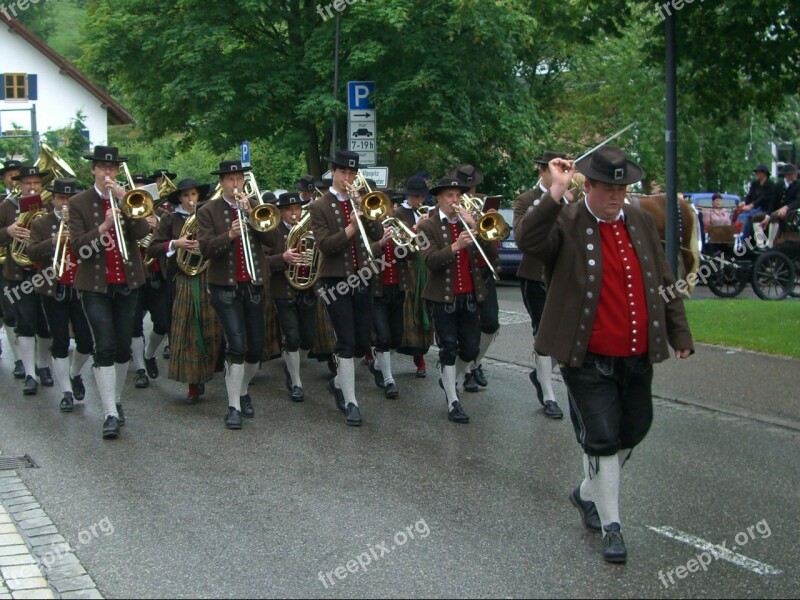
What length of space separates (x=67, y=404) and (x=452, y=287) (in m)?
3.43

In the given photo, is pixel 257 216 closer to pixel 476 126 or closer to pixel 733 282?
pixel 733 282

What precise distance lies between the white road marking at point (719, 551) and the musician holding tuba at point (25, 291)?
6670mm

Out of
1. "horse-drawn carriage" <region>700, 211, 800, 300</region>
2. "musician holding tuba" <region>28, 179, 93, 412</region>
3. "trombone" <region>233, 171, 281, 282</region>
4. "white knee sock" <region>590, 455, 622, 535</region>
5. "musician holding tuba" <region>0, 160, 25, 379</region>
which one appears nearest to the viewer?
"white knee sock" <region>590, 455, 622, 535</region>

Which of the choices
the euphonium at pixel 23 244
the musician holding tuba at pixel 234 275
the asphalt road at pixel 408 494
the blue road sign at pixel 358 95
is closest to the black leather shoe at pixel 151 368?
the asphalt road at pixel 408 494

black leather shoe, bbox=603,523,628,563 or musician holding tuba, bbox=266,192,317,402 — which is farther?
musician holding tuba, bbox=266,192,317,402

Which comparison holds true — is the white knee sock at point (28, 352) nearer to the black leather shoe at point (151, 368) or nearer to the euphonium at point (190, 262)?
the black leather shoe at point (151, 368)

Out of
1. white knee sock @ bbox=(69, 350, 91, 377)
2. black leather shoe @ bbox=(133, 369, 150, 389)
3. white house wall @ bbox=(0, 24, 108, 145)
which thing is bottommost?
black leather shoe @ bbox=(133, 369, 150, 389)

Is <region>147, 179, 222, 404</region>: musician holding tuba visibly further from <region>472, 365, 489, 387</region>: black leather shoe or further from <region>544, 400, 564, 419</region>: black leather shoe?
<region>544, 400, 564, 419</region>: black leather shoe

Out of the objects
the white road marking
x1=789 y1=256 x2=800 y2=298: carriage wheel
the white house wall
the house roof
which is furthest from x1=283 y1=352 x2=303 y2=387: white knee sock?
the white house wall

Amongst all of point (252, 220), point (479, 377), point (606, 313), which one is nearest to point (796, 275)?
point (479, 377)

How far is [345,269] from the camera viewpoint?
9.36 meters

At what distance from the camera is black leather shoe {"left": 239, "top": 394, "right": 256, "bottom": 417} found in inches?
383

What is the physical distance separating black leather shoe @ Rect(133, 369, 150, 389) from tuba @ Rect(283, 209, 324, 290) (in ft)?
6.02

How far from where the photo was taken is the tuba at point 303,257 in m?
10.6
